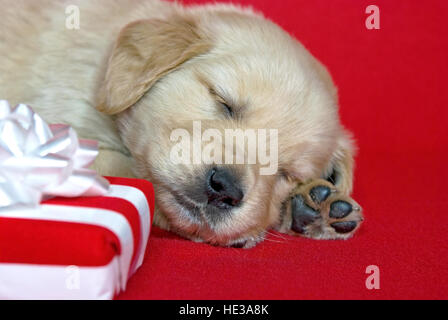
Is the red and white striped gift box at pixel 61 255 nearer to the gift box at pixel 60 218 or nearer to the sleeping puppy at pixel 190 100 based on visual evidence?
the gift box at pixel 60 218

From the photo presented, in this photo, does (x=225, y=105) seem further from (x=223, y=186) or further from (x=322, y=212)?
(x=322, y=212)

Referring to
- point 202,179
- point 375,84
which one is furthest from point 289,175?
point 375,84

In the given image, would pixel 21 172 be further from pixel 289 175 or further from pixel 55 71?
pixel 289 175

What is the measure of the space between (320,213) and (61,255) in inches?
51.2

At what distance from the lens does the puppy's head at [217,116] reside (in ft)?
7.20

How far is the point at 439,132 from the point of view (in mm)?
4645

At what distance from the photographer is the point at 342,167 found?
294 centimetres

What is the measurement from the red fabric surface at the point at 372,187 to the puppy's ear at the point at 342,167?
234 millimetres

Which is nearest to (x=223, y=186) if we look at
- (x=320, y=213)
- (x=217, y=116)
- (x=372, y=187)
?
(x=217, y=116)

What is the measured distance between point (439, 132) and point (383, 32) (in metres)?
0.98

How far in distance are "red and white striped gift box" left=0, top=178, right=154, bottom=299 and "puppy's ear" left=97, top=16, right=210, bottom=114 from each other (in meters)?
0.82

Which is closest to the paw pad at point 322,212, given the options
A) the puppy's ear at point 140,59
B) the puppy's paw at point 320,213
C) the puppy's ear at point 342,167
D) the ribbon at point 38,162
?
the puppy's paw at point 320,213

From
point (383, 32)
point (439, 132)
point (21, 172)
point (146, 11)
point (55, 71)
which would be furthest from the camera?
point (439, 132)

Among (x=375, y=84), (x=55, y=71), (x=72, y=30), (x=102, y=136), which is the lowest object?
(x=375, y=84)
